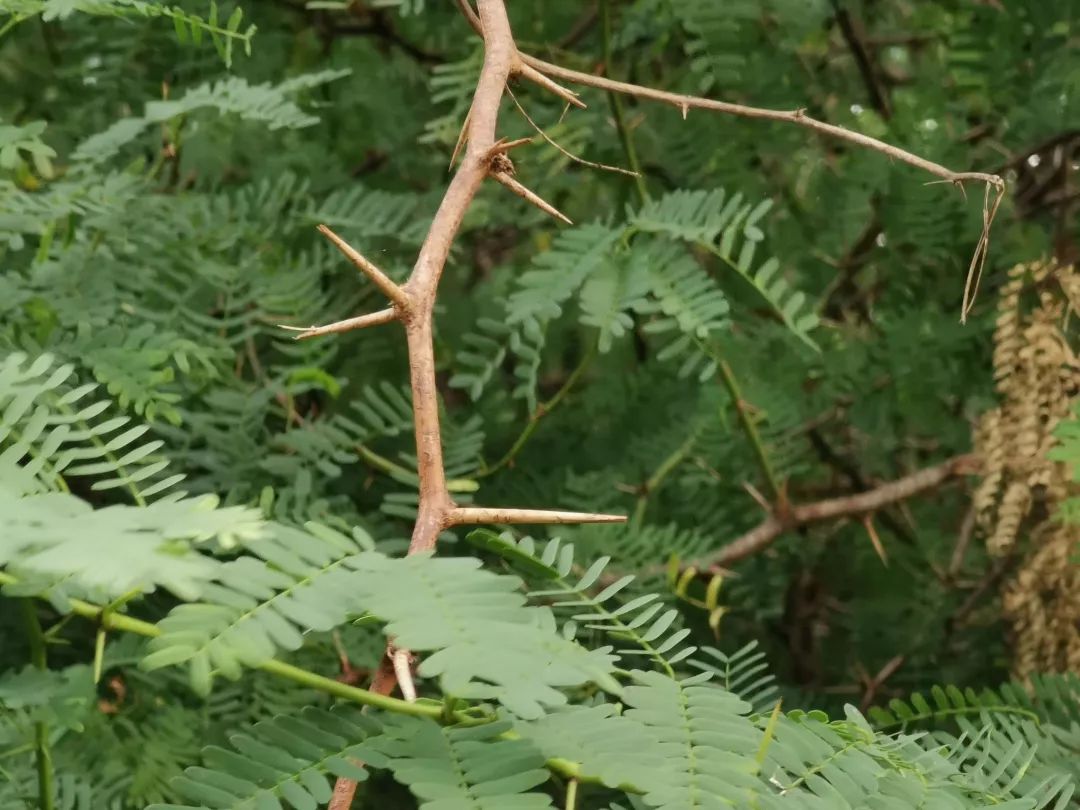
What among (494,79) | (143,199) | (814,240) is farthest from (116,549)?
(814,240)

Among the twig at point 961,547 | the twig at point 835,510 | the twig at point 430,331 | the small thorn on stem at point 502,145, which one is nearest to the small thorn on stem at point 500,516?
the twig at point 430,331

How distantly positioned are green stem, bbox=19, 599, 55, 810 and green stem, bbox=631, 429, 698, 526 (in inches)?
22.3

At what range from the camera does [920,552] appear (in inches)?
43.3

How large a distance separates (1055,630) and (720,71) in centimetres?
53

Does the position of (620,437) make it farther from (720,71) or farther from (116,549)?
(116,549)

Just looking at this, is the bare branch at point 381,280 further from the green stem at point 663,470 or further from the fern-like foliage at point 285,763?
the green stem at point 663,470

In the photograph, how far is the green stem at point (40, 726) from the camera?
43cm

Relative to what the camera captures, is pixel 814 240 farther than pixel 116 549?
Yes

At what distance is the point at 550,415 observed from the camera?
1093 mm

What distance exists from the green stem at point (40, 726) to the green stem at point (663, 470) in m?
0.57

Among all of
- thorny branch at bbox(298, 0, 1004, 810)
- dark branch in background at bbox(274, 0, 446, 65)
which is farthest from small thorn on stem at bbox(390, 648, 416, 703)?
dark branch in background at bbox(274, 0, 446, 65)

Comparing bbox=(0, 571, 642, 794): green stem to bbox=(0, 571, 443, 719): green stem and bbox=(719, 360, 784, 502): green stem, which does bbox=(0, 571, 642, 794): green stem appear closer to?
bbox=(0, 571, 443, 719): green stem

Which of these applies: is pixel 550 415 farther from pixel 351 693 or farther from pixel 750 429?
pixel 351 693

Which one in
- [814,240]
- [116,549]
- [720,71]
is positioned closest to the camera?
[116,549]
